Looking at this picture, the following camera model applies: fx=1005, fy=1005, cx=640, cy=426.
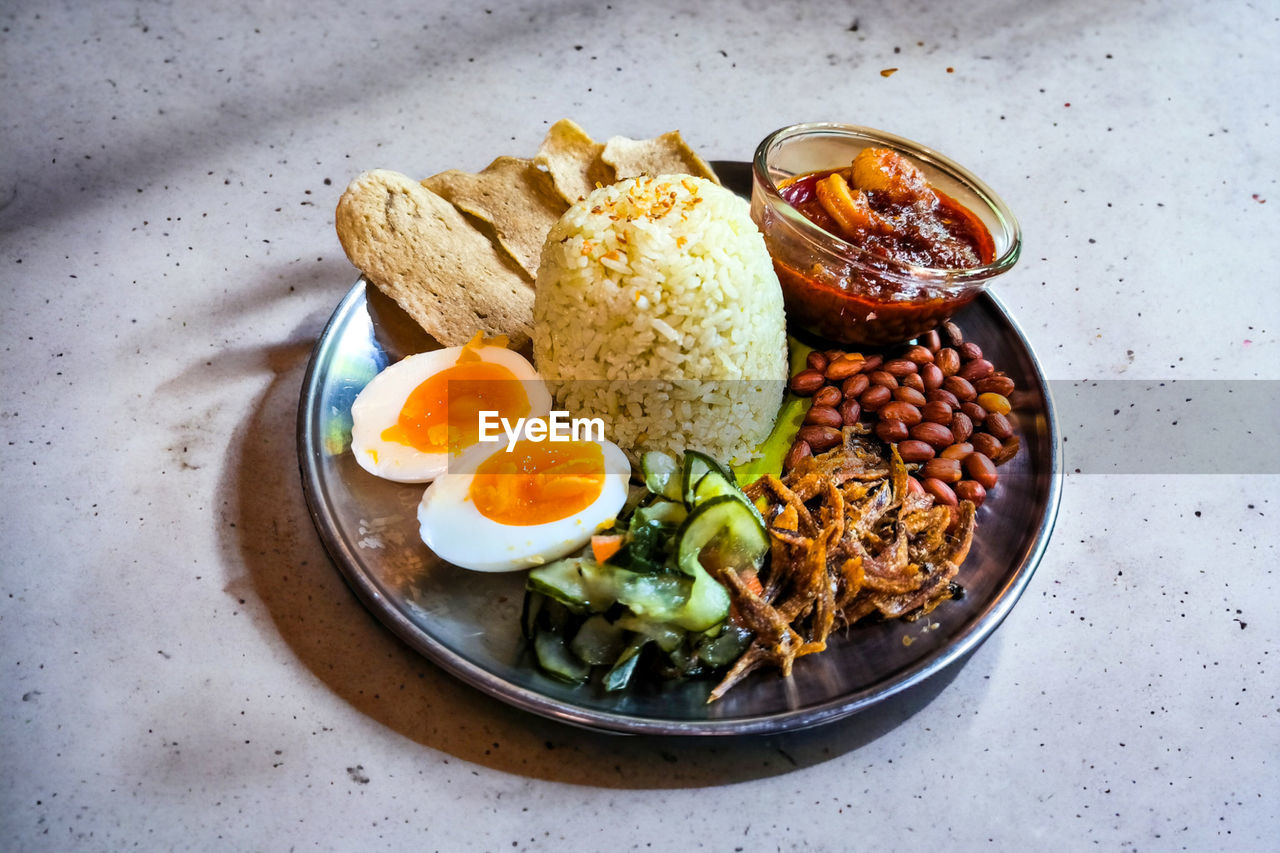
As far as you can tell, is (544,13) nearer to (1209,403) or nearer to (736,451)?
(736,451)

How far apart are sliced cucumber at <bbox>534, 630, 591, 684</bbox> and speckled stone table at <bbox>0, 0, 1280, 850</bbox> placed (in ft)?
0.89

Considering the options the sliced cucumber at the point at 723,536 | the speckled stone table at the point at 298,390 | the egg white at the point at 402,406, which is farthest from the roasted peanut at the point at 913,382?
the egg white at the point at 402,406

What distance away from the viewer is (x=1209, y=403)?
331cm

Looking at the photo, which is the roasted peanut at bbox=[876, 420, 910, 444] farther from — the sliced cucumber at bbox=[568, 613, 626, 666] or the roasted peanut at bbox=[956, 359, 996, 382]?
the sliced cucumber at bbox=[568, 613, 626, 666]

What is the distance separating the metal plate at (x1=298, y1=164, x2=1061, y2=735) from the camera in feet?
7.02

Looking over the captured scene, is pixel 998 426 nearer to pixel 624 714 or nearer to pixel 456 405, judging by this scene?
pixel 624 714

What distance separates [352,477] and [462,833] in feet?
2.95

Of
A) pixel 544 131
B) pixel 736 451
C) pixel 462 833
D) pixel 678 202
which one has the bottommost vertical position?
pixel 462 833

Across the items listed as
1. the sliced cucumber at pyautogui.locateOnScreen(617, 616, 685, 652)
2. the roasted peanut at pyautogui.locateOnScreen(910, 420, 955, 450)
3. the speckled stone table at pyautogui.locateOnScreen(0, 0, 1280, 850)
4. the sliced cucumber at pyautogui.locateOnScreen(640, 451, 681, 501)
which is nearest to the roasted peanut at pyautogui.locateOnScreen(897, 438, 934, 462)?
the roasted peanut at pyautogui.locateOnScreen(910, 420, 955, 450)

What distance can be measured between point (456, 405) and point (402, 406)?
140 millimetres

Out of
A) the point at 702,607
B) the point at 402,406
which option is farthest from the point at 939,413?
the point at 402,406

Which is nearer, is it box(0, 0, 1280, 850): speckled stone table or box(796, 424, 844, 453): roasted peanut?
box(0, 0, 1280, 850): speckled stone table

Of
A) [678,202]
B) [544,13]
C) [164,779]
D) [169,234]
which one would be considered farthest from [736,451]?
[544,13]

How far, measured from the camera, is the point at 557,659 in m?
2.17
